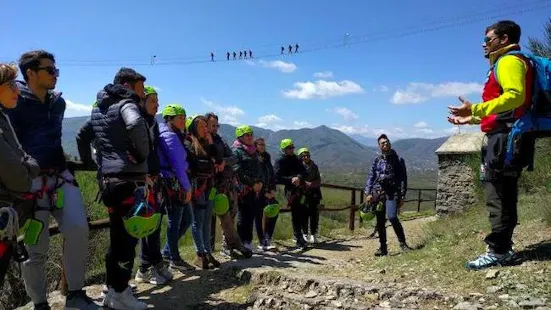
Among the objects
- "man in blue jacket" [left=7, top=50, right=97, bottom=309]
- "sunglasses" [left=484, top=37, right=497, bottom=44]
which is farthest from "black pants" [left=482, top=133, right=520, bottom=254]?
"man in blue jacket" [left=7, top=50, right=97, bottom=309]

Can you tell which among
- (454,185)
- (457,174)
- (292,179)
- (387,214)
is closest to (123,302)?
(292,179)

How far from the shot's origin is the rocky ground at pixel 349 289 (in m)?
3.57

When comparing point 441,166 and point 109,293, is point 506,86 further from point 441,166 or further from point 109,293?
point 441,166

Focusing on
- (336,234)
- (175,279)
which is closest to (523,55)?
(175,279)

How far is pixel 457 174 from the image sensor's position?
1311 cm

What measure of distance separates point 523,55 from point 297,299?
2.87 metres

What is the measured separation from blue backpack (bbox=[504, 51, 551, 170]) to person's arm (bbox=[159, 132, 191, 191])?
9.96 ft

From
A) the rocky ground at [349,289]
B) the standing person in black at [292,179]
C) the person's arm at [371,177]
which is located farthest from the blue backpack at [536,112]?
the standing person in black at [292,179]

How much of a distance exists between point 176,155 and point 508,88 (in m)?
3.15

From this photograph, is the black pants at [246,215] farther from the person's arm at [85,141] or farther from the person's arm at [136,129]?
the person's arm at [136,129]

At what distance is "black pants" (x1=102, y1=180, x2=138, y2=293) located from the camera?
371cm

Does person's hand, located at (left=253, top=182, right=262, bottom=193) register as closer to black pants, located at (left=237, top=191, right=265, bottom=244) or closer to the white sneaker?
black pants, located at (left=237, top=191, right=265, bottom=244)

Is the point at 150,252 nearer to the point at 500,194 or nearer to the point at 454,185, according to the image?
the point at 500,194

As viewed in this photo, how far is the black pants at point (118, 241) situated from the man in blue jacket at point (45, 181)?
24 cm
